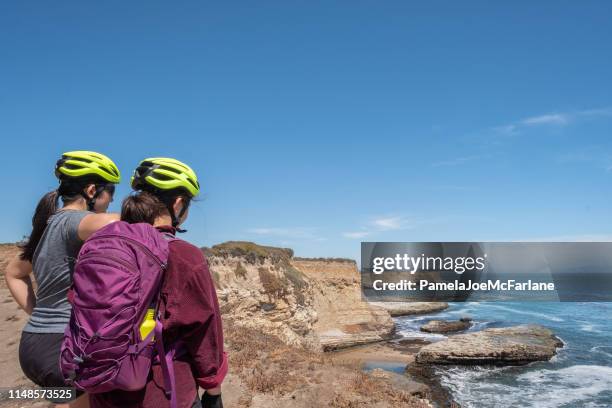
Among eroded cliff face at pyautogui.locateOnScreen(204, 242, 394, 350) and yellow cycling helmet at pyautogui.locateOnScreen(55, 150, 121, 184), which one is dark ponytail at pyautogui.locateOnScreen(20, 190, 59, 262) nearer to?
yellow cycling helmet at pyautogui.locateOnScreen(55, 150, 121, 184)

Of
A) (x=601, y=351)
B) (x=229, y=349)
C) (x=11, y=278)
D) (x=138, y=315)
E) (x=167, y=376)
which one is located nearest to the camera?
(x=138, y=315)

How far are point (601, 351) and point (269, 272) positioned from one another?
96.4ft

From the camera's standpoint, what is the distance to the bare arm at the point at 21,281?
9.80ft

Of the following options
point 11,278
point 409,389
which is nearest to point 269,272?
point 409,389

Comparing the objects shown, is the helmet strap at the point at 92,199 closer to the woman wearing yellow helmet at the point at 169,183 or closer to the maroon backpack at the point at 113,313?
the woman wearing yellow helmet at the point at 169,183

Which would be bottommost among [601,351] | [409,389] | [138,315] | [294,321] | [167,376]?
[601,351]

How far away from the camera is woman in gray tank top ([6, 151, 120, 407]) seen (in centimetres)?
253

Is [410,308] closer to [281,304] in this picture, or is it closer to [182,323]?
[281,304]

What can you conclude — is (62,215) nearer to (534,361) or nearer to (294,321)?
(294,321)

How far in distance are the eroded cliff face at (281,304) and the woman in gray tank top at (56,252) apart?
1684cm

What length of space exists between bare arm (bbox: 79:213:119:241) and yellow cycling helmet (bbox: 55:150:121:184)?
477 millimetres

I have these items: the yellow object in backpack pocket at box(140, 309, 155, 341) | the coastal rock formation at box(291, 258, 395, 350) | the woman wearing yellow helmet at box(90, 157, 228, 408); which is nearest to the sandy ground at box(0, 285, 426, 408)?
the woman wearing yellow helmet at box(90, 157, 228, 408)

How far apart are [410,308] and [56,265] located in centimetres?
6476

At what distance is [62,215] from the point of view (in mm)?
2713
